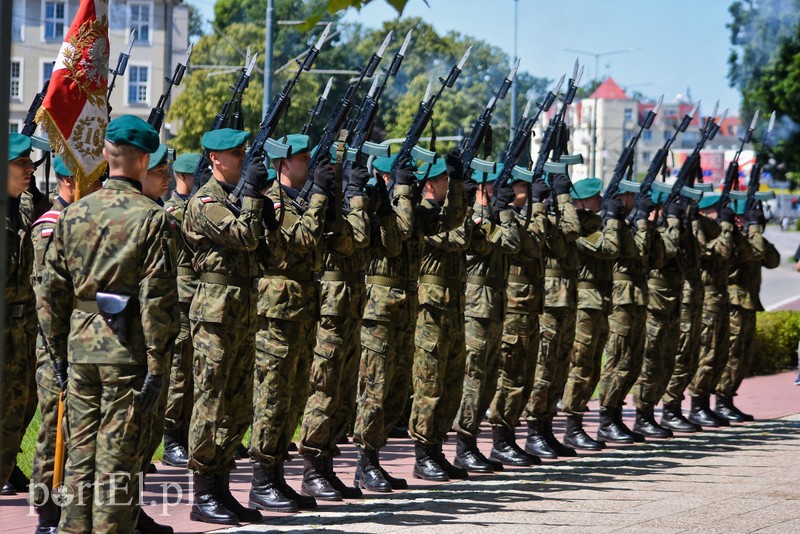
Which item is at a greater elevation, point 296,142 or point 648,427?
point 296,142

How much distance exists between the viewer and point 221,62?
44.5 meters

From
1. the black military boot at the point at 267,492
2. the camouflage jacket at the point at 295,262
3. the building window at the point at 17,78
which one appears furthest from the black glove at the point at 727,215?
the building window at the point at 17,78

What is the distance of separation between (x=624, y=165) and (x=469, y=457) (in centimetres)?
362

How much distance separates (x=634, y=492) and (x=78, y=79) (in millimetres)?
4454

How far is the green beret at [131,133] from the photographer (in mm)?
5973

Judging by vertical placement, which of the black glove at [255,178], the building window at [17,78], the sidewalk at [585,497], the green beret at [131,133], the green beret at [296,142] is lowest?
the sidewalk at [585,497]

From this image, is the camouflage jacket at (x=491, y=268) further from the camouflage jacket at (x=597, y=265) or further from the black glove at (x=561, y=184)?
the camouflage jacket at (x=597, y=265)

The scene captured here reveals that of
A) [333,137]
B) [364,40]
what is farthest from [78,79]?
[364,40]

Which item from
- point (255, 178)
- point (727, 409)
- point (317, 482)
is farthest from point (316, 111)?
point (727, 409)

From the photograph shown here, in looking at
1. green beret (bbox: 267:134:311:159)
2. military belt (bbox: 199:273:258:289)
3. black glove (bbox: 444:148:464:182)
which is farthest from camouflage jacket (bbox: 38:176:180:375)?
black glove (bbox: 444:148:464:182)

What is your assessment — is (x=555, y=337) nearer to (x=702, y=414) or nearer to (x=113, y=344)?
(x=702, y=414)

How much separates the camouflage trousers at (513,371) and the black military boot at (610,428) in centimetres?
163

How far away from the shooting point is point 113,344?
5.76 metres

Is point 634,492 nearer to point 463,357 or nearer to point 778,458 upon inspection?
point 463,357
